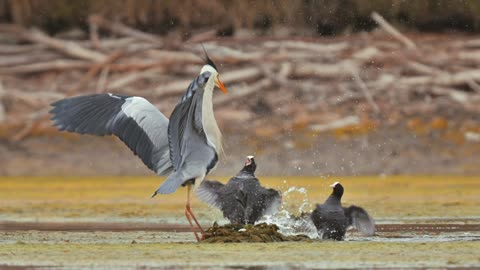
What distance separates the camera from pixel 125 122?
1411cm

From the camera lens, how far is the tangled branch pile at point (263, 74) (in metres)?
24.5

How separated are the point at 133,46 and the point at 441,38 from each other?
17.9ft

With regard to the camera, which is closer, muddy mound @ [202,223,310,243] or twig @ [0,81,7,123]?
muddy mound @ [202,223,310,243]

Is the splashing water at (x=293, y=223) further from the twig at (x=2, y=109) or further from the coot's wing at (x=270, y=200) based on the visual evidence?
the twig at (x=2, y=109)

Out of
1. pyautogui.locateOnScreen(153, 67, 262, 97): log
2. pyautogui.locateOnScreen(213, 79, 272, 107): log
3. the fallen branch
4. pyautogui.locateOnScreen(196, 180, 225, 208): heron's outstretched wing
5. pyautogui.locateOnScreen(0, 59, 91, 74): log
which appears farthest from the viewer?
pyautogui.locateOnScreen(0, 59, 91, 74): log

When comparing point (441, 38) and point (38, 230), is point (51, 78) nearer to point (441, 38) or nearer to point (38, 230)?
point (441, 38)

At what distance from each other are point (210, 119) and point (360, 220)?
1862mm

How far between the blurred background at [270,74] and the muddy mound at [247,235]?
9.11 m

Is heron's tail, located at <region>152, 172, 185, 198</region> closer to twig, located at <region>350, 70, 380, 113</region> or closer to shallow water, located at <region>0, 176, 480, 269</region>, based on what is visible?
shallow water, located at <region>0, 176, 480, 269</region>

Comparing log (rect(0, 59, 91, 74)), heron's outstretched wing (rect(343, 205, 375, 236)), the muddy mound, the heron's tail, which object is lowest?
log (rect(0, 59, 91, 74))

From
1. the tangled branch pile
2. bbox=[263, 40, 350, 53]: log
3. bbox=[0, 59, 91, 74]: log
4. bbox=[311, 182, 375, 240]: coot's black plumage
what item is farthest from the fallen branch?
bbox=[311, 182, 375, 240]: coot's black plumage

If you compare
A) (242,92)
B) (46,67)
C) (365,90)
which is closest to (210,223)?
(365,90)

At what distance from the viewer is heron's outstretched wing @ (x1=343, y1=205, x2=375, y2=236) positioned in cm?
1404

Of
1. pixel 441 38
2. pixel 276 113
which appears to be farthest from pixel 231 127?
pixel 441 38
